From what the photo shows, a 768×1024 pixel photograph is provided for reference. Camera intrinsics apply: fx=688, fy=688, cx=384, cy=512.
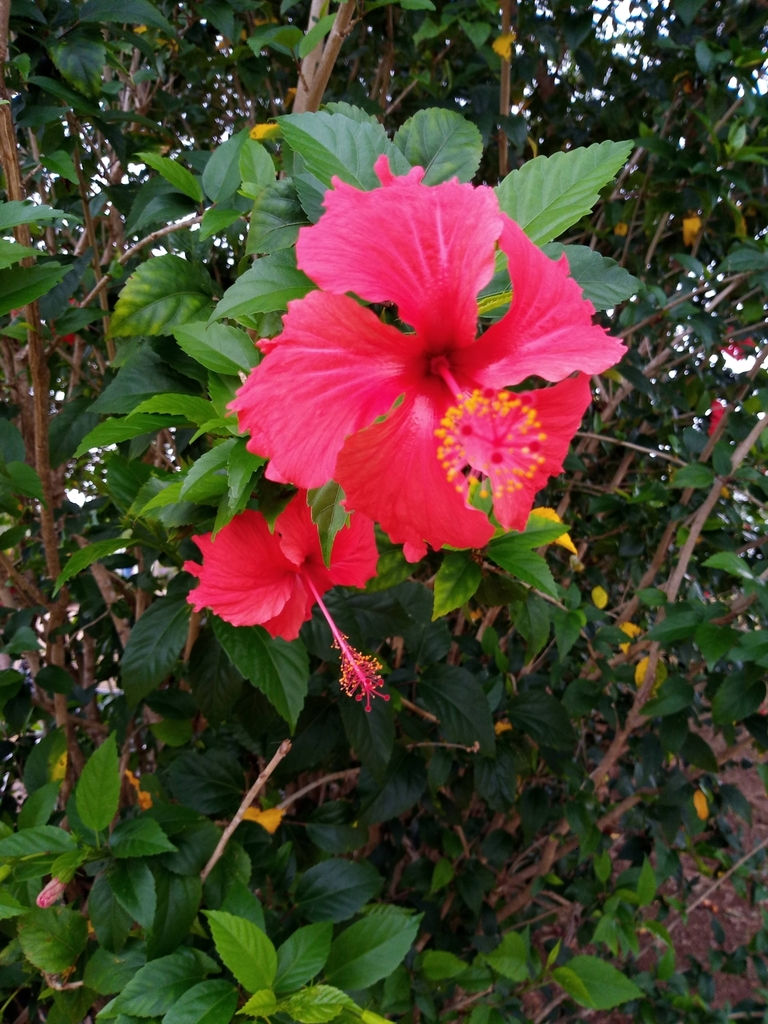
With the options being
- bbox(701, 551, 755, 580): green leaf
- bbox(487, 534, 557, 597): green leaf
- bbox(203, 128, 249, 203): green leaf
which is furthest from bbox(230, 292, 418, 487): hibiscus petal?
bbox(701, 551, 755, 580): green leaf

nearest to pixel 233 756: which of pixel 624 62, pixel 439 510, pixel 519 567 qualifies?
pixel 519 567

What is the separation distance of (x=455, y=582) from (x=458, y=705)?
54 cm

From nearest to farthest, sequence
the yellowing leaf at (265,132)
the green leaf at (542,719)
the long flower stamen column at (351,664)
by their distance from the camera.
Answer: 1. the long flower stamen column at (351,664)
2. the yellowing leaf at (265,132)
3. the green leaf at (542,719)

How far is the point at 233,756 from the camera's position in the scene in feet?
4.15

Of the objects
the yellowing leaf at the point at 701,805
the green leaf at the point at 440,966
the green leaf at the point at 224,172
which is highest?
the green leaf at the point at 224,172

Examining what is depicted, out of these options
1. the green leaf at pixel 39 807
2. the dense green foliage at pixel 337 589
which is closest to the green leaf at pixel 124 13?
the dense green foliage at pixel 337 589

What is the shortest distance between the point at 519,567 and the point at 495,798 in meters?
0.79

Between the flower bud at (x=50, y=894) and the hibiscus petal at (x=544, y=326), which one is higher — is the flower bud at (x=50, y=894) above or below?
below

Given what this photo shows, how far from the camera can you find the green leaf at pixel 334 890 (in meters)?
1.07

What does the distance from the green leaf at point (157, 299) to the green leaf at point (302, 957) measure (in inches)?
30.8

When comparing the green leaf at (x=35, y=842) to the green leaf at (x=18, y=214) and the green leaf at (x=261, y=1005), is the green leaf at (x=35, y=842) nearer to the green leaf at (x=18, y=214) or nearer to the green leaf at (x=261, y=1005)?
the green leaf at (x=261, y=1005)

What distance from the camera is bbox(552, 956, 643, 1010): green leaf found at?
53.1 inches

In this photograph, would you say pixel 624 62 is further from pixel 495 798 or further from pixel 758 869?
pixel 758 869

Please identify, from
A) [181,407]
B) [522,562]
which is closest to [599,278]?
[522,562]
